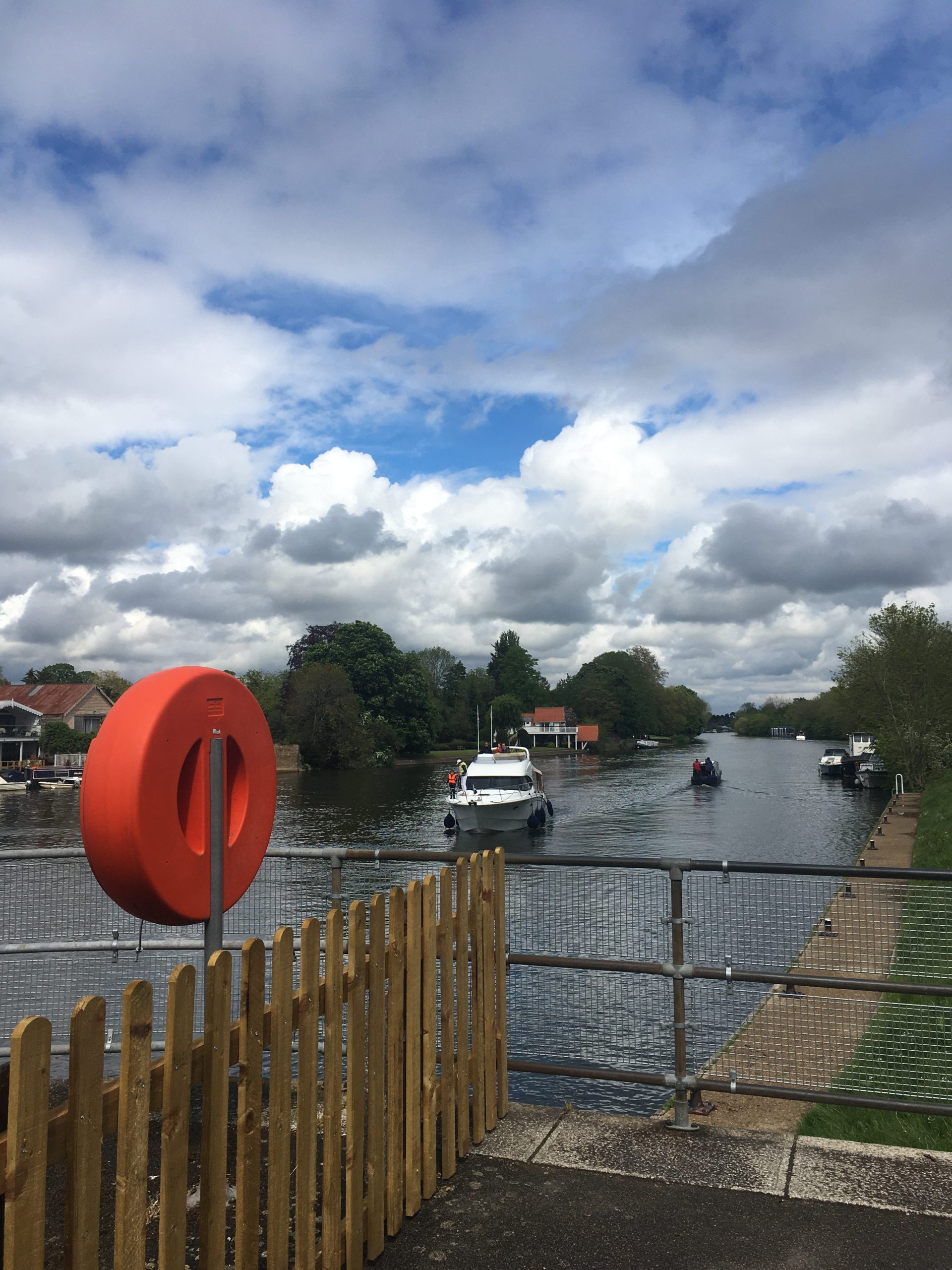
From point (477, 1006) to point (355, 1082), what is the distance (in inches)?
46.5

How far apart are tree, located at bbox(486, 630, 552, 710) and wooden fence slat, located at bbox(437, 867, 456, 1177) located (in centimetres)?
15489

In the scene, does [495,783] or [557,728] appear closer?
[495,783]

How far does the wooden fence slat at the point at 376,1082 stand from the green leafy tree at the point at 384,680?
302 ft

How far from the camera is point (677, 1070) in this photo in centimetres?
480

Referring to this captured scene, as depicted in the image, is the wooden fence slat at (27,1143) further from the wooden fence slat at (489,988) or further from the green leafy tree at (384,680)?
the green leafy tree at (384,680)

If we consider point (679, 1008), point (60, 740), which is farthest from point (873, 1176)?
point (60, 740)

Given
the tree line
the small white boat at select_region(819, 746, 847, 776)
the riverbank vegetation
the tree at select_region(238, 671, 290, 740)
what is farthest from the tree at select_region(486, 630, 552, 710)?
the tree line

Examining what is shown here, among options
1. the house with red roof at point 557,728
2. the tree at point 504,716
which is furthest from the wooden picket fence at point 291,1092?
the house with red roof at point 557,728

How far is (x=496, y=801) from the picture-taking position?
133 feet

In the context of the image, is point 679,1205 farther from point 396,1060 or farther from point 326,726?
point 326,726

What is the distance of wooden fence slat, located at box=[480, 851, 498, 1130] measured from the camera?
4.51 m

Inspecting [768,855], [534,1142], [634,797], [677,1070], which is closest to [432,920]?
[534,1142]

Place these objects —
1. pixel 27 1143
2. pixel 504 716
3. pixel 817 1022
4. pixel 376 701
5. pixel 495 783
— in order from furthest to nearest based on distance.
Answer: pixel 504 716 < pixel 376 701 < pixel 495 783 < pixel 817 1022 < pixel 27 1143

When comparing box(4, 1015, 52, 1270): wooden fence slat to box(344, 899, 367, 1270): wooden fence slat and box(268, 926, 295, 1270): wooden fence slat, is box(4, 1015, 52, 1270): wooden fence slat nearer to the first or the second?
box(268, 926, 295, 1270): wooden fence slat
